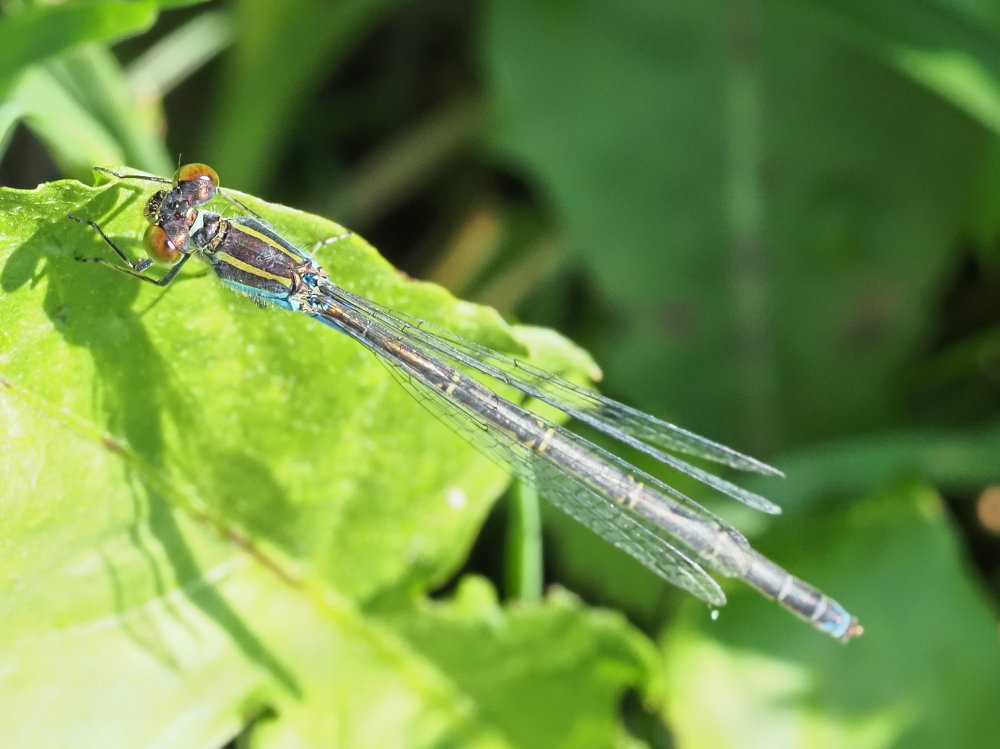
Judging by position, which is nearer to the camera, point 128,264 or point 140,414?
point 128,264

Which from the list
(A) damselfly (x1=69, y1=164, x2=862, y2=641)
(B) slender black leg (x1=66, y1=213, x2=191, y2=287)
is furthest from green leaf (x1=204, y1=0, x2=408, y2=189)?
(B) slender black leg (x1=66, y1=213, x2=191, y2=287)

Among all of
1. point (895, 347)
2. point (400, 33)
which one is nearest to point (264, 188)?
point (400, 33)

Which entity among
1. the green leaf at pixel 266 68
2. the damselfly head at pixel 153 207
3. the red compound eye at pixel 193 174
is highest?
the green leaf at pixel 266 68

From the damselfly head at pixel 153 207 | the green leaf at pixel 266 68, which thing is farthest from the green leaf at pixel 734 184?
the damselfly head at pixel 153 207

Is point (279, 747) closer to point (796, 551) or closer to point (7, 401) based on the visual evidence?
point (7, 401)

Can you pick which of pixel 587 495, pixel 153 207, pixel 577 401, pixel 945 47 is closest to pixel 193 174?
pixel 153 207

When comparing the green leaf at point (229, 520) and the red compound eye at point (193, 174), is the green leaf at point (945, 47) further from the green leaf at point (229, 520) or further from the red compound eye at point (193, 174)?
the red compound eye at point (193, 174)

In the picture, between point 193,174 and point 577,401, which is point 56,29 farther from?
point 577,401

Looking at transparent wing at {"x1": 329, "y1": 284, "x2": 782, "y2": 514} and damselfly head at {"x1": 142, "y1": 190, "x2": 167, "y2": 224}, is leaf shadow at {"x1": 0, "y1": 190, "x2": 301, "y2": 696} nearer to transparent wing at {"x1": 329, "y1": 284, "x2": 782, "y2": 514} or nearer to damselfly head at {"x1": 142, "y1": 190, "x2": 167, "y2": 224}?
damselfly head at {"x1": 142, "y1": 190, "x2": 167, "y2": 224}
